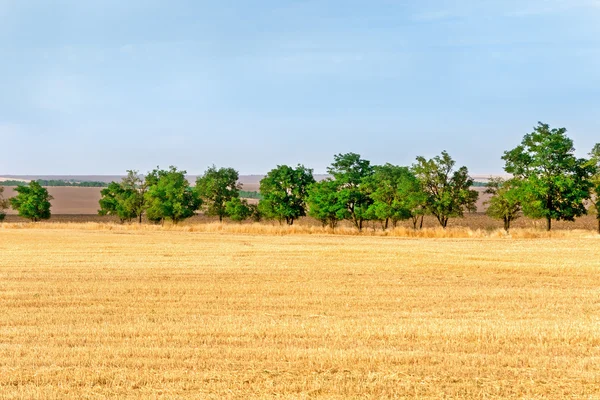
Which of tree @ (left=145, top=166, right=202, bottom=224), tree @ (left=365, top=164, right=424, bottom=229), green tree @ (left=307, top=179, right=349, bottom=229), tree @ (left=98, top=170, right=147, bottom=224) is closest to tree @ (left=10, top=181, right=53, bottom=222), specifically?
tree @ (left=98, top=170, right=147, bottom=224)

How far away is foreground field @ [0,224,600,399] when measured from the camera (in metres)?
9.01

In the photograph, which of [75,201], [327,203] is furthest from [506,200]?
[75,201]

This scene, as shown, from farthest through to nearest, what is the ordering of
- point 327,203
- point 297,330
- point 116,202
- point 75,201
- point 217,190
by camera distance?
point 75,201
point 116,202
point 217,190
point 327,203
point 297,330

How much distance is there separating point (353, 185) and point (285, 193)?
6.57 m

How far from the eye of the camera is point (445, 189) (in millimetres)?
59719

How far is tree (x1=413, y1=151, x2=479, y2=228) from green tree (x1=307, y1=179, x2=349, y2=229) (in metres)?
7.26

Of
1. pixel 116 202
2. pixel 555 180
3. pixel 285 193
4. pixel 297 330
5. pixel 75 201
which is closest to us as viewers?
pixel 297 330

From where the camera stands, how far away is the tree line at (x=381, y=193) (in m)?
54.2

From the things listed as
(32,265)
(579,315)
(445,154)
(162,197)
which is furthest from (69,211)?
(579,315)

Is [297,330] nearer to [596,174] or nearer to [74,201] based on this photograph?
[596,174]

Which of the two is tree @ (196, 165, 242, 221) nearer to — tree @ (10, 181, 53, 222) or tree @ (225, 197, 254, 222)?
tree @ (225, 197, 254, 222)

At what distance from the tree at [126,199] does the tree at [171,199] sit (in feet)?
9.75

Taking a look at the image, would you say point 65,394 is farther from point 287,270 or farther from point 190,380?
point 287,270

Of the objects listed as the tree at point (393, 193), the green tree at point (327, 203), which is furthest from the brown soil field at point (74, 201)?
the tree at point (393, 193)
